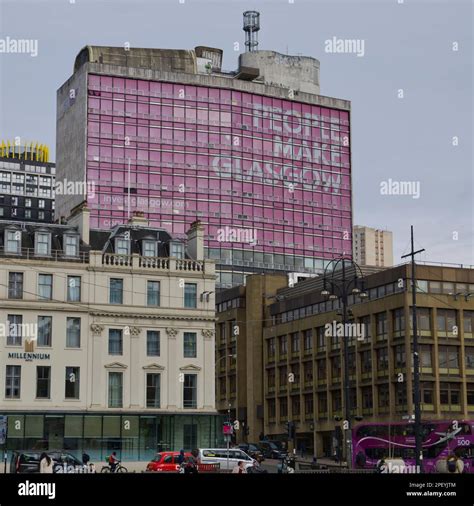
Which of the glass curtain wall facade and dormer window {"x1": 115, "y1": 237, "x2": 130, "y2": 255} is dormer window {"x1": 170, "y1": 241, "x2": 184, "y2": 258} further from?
the glass curtain wall facade

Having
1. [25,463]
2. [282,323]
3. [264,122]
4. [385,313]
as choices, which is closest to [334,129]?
[264,122]

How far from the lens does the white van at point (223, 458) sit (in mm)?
55688

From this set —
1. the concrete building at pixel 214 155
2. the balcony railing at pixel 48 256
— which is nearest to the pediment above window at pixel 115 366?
the balcony railing at pixel 48 256

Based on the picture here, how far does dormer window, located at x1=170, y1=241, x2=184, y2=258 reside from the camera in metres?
75.2

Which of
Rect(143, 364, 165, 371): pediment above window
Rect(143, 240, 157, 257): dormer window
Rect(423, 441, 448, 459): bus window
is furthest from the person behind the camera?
Rect(143, 240, 157, 257): dormer window

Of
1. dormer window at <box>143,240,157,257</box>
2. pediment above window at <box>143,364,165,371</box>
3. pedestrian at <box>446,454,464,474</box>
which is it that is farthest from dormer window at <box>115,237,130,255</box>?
pedestrian at <box>446,454,464,474</box>

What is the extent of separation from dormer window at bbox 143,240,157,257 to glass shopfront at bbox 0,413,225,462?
39.8 ft

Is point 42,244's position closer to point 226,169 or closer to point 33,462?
point 33,462

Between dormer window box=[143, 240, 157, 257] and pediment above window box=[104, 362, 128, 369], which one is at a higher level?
dormer window box=[143, 240, 157, 257]

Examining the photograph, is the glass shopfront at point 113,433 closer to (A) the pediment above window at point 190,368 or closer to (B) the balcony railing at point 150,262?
(A) the pediment above window at point 190,368

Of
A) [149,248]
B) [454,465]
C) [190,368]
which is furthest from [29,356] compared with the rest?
[454,465]

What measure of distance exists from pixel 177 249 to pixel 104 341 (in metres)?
9.61

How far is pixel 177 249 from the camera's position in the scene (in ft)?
248

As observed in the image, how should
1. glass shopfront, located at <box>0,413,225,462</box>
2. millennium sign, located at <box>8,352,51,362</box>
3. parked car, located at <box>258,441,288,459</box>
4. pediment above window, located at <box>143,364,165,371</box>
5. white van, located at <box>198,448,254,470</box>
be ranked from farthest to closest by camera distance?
1. parked car, located at <box>258,441,288,459</box>
2. pediment above window, located at <box>143,364,165,371</box>
3. millennium sign, located at <box>8,352,51,362</box>
4. glass shopfront, located at <box>0,413,225,462</box>
5. white van, located at <box>198,448,254,470</box>
